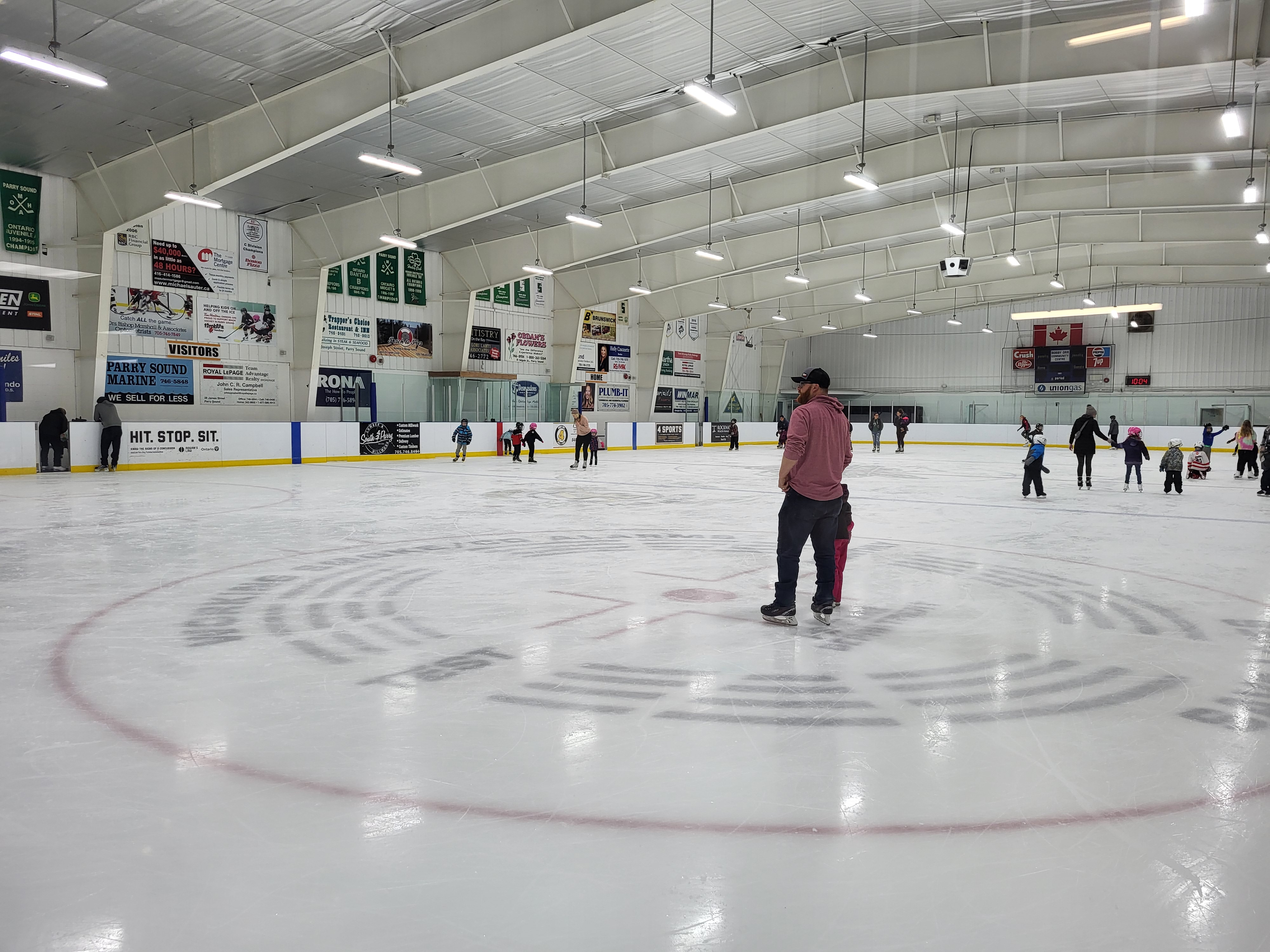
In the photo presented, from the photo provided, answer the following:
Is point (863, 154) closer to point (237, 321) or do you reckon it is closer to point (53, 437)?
point (237, 321)

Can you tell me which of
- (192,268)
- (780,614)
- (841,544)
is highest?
(192,268)

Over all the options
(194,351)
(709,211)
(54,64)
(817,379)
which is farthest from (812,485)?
(194,351)

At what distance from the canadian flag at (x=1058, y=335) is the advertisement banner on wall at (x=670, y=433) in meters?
19.7

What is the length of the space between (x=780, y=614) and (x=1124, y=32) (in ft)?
39.7

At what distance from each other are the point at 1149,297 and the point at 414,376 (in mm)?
35055

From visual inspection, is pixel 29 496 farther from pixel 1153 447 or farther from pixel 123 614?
pixel 1153 447

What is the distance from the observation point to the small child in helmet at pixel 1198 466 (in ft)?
64.8

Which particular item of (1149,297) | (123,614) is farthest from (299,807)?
(1149,297)

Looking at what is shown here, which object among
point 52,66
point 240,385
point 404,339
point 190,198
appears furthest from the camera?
point 404,339

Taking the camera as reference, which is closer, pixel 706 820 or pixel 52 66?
pixel 706 820

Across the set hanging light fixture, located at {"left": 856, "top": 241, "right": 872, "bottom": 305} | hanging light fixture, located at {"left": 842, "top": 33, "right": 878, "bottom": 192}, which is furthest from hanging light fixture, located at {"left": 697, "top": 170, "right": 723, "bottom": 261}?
hanging light fixture, located at {"left": 856, "top": 241, "right": 872, "bottom": 305}

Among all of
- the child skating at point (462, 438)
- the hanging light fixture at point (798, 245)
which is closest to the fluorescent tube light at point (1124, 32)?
the hanging light fixture at point (798, 245)

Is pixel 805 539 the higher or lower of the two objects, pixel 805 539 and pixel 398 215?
the lower

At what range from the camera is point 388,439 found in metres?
26.0
